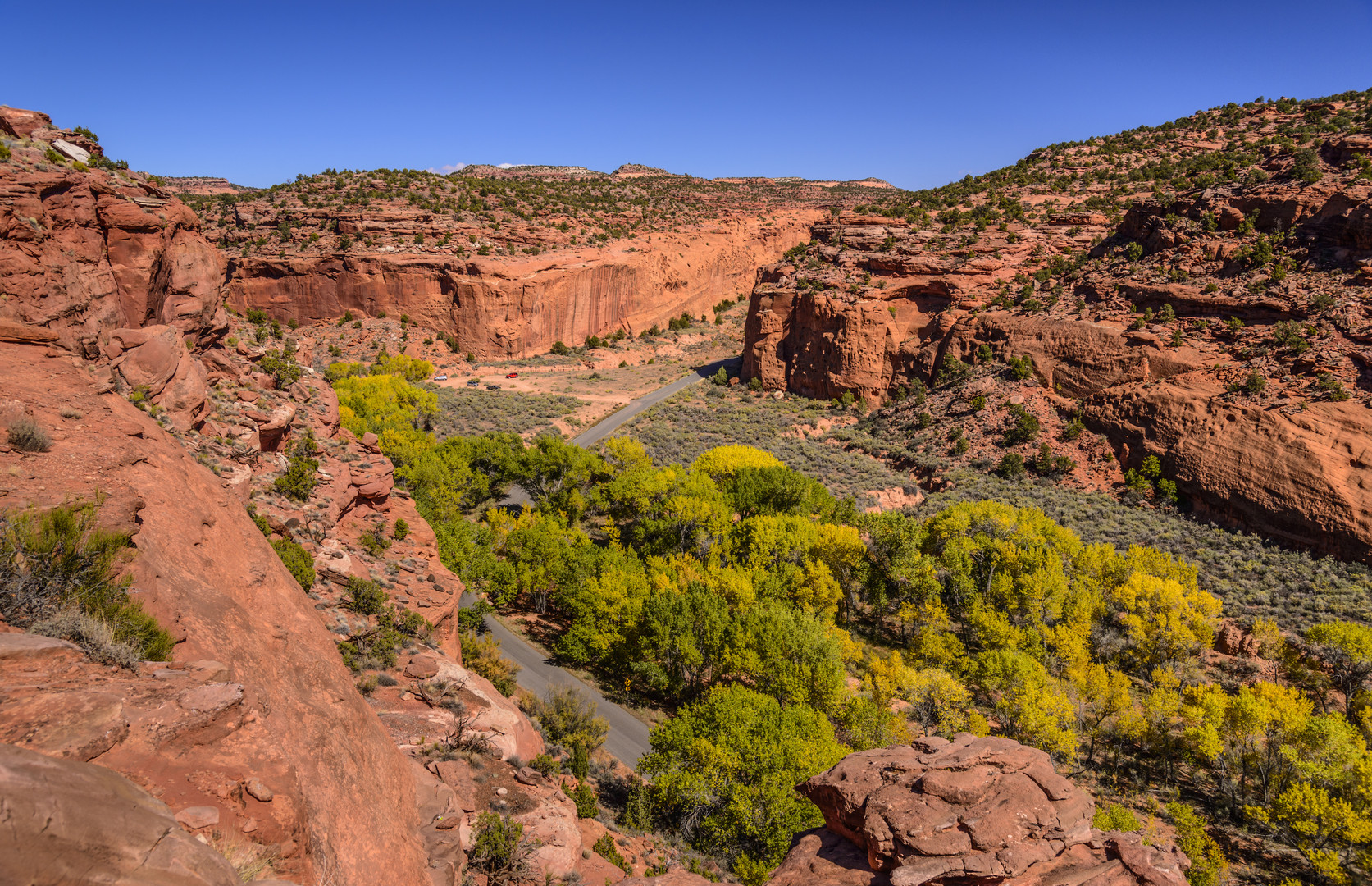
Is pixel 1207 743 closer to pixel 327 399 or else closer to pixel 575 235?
pixel 327 399

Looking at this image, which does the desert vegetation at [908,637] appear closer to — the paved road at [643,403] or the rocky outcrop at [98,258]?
the paved road at [643,403]

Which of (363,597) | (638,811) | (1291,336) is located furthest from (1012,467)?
(363,597)

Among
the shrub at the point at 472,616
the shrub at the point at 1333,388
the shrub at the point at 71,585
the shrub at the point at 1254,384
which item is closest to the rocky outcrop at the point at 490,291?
the shrub at the point at 472,616

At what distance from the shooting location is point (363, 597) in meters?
16.1

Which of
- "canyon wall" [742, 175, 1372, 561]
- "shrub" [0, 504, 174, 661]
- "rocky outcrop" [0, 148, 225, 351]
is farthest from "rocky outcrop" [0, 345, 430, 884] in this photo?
"canyon wall" [742, 175, 1372, 561]

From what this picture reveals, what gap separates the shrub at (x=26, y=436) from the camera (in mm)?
8727

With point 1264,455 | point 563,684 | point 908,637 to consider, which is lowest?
point 563,684

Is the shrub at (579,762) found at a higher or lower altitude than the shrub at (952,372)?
lower

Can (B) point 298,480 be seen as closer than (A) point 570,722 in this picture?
Yes

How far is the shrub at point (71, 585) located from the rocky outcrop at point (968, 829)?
34.5 ft

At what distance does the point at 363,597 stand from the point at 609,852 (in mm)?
8402

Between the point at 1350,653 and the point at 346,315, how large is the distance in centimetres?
7210

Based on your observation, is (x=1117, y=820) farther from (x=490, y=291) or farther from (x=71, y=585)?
(x=490, y=291)

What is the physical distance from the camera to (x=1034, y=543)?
99.9 feet
